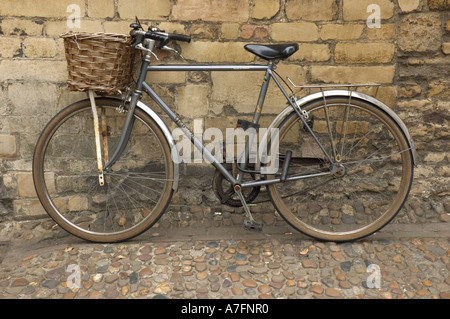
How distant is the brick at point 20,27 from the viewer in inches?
132

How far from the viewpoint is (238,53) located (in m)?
3.46

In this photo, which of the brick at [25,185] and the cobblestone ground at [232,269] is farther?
the brick at [25,185]

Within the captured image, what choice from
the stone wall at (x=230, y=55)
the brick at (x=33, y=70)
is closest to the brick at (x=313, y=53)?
the stone wall at (x=230, y=55)

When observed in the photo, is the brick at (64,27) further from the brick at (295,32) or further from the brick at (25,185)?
the brick at (295,32)

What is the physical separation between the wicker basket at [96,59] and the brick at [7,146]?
845 mm

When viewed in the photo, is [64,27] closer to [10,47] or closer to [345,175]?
[10,47]

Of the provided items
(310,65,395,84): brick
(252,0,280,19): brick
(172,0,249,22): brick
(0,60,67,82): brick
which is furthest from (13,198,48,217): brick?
(310,65,395,84): brick

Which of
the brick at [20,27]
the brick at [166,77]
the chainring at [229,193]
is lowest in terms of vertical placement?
the chainring at [229,193]

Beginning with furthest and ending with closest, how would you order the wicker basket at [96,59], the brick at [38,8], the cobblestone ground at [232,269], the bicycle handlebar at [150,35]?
the brick at [38,8]
the bicycle handlebar at [150,35]
the wicker basket at [96,59]
the cobblestone ground at [232,269]

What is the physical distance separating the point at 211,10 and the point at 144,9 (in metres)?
0.49

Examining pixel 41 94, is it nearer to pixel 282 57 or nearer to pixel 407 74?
pixel 282 57

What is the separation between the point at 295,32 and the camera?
3441 mm

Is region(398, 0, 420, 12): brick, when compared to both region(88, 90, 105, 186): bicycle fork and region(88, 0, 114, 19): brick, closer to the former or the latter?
region(88, 0, 114, 19): brick

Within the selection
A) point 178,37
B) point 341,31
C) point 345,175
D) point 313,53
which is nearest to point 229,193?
point 345,175
